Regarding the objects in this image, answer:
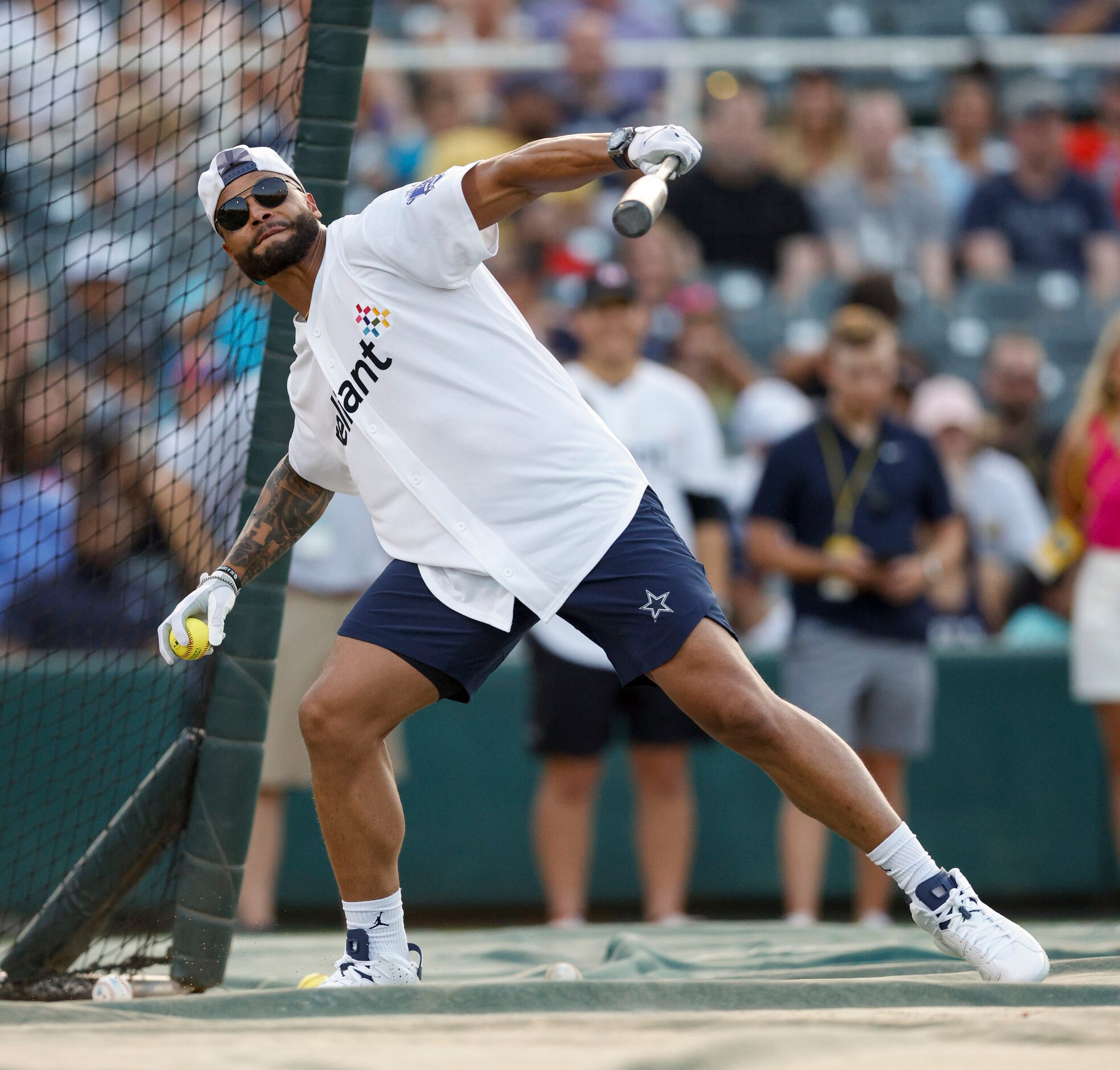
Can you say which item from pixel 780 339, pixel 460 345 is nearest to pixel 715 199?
pixel 780 339

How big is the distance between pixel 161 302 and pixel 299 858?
3.27 meters

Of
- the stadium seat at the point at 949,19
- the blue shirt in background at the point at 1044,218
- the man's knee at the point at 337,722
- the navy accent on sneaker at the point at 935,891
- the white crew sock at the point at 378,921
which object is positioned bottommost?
the white crew sock at the point at 378,921

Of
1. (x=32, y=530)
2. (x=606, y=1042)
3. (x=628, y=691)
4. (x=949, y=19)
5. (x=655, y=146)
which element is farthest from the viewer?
(x=949, y=19)

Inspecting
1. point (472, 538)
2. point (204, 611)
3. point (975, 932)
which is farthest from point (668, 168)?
point (975, 932)

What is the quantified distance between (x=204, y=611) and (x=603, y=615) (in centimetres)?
93

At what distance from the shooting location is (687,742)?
19.9ft

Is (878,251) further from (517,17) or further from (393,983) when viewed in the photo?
(393,983)

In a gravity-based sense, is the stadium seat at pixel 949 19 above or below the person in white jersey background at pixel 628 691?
above

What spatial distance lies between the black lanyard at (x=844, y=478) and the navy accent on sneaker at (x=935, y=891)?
9.01 feet

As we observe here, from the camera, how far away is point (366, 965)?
147 inches

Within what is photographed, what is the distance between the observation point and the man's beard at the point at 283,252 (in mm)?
3590

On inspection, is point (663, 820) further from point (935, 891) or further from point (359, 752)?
point (359, 752)

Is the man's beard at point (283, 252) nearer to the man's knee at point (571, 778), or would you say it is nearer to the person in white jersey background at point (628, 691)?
the person in white jersey background at point (628, 691)

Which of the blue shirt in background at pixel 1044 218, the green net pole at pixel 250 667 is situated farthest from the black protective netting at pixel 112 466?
the blue shirt in background at pixel 1044 218
